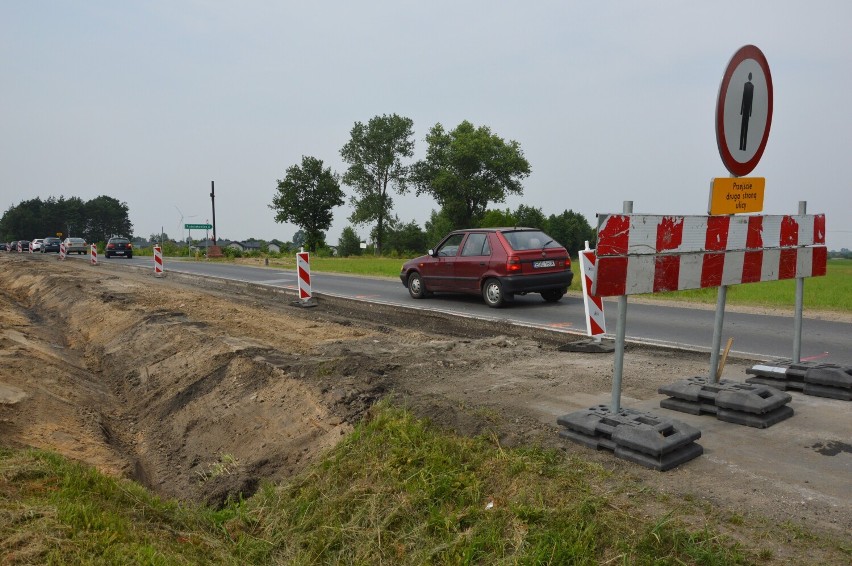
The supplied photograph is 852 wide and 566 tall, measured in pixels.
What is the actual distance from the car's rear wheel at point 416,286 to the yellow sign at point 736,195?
10.8 meters

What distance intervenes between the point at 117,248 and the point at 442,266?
4024 cm

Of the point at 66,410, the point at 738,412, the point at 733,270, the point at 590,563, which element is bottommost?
the point at 66,410

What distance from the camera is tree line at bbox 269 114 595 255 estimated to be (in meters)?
73.4

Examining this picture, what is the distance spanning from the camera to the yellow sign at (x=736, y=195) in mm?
4598

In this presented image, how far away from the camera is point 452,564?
2912mm

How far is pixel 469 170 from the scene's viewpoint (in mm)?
73938

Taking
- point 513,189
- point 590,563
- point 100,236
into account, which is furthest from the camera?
point 100,236

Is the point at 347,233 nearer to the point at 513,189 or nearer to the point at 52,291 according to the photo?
the point at 513,189

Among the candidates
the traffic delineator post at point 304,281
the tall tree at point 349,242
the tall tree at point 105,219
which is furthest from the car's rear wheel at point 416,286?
the tall tree at point 105,219

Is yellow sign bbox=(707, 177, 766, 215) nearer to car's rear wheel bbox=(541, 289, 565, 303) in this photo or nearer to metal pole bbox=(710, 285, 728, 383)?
metal pole bbox=(710, 285, 728, 383)

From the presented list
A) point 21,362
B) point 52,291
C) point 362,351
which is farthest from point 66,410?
point 52,291

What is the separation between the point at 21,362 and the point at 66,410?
1.47 meters

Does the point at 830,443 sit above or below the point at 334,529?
above

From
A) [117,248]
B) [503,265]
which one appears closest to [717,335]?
[503,265]
